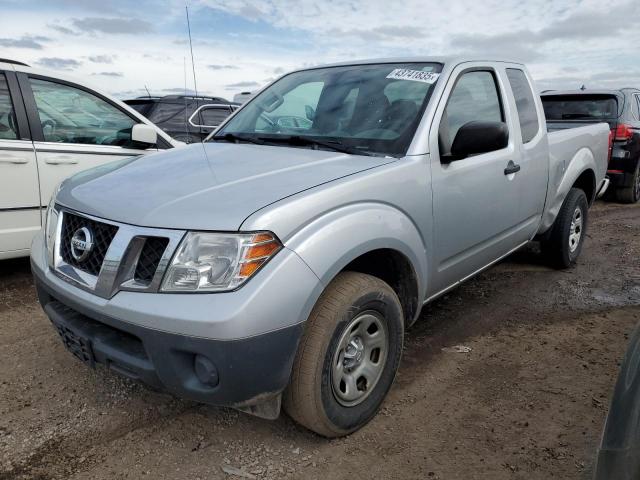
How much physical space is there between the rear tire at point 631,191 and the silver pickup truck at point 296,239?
239 inches

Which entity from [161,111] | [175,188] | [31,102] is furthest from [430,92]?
[161,111]

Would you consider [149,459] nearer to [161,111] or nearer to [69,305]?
[69,305]

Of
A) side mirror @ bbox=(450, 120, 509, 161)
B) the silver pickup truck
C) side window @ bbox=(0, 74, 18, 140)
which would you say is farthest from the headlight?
side window @ bbox=(0, 74, 18, 140)

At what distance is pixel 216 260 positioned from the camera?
1.99 meters

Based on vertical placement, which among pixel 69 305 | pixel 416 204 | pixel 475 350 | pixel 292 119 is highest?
pixel 292 119

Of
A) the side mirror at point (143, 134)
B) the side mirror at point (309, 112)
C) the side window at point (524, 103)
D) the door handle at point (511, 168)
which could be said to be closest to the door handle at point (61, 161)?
the side mirror at point (143, 134)

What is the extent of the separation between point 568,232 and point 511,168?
62.3 inches

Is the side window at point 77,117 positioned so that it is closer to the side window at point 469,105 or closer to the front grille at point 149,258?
the front grille at point 149,258

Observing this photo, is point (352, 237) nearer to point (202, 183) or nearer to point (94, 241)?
point (202, 183)

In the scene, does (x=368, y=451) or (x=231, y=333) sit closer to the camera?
(x=231, y=333)

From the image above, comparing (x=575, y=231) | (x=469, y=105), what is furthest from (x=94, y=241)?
(x=575, y=231)

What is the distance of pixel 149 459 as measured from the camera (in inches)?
91.7

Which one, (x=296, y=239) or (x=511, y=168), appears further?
(x=511, y=168)

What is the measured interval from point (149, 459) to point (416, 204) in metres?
1.69
